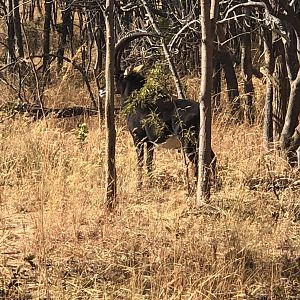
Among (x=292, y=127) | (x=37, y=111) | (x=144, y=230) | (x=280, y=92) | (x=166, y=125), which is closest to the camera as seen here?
(x=144, y=230)

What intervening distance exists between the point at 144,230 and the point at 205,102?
1348mm

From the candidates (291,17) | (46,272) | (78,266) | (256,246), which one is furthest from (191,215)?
(291,17)

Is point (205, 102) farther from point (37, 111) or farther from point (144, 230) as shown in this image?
point (37, 111)

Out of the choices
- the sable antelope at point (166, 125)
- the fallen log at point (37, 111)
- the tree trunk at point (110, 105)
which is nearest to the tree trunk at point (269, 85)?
the sable antelope at point (166, 125)

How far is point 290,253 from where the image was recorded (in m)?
5.10

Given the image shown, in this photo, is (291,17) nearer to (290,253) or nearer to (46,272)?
(290,253)

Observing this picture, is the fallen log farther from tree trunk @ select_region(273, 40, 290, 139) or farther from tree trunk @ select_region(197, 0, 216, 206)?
tree trunk @ select_region(197, 0, 216, 206)

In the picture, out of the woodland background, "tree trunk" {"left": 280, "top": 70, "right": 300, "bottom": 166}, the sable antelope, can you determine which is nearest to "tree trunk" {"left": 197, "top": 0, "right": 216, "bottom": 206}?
the woodland background

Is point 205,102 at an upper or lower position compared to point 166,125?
upper

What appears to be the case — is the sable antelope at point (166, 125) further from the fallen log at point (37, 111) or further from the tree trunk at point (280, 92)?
the fallen log at point (37, 111)

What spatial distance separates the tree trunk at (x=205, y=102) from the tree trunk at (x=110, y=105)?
83cm

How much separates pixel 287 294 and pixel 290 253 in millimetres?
829

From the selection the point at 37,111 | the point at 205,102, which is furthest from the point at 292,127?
the point at 37,111

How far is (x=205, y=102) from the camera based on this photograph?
19.6 ft
